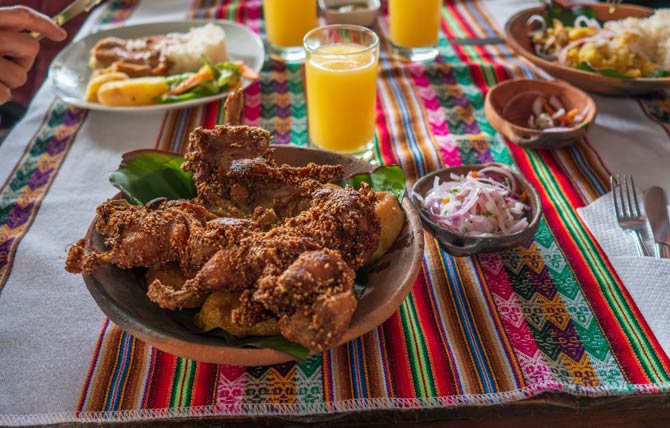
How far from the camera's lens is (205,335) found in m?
1.17

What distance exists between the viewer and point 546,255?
62.5 inches

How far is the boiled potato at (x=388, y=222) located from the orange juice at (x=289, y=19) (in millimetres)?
1556

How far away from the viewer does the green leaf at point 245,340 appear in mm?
1048

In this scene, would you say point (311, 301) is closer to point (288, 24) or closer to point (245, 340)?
point (245, 340)

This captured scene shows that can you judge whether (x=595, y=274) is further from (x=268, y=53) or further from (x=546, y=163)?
(x=268, y=53)

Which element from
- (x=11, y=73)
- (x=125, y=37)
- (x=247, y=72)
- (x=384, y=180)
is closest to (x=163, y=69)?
(x=247, y=72)

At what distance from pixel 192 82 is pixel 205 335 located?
4.43 feet

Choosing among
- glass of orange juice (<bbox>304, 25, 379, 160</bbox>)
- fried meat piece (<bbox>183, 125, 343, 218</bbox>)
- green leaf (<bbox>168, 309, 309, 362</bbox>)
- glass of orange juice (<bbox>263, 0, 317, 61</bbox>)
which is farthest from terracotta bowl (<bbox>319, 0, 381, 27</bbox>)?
green leaf (<bbox>168, 309, 309, 362</bbox>)

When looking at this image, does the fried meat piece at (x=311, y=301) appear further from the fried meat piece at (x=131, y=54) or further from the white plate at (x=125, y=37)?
the fried meat piece at (x=131, y=54)

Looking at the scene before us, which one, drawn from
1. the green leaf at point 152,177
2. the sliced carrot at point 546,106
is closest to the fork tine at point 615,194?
the sliced carrot at point 546,106

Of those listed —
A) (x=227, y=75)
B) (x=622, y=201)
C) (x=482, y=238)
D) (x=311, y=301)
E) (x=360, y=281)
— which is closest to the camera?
(x=311, y=301)

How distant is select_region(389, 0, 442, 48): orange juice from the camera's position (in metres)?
2.57

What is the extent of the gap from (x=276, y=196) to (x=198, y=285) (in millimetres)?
334

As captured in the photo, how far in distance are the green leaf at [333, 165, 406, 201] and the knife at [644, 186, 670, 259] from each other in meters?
0.72
